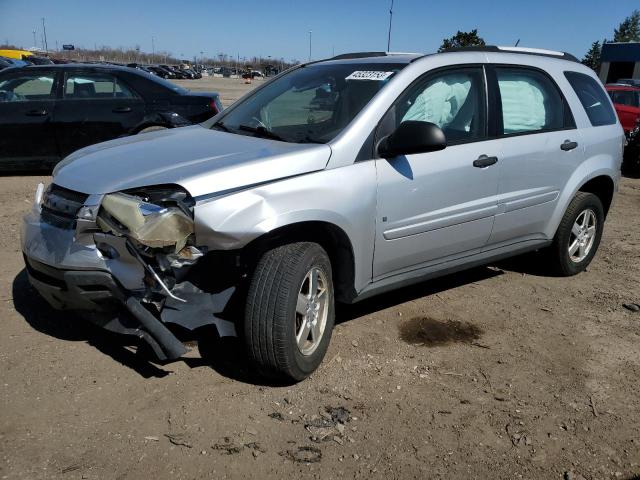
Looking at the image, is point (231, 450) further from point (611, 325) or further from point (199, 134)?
point (611, 325)

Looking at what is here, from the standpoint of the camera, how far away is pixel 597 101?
201 inches

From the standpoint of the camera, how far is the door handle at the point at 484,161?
400 cm

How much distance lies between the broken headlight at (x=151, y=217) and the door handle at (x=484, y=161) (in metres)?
2.04

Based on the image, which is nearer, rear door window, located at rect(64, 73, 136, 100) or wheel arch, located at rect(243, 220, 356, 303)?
wheel arch, located at rect(243, 220, 356, 303)

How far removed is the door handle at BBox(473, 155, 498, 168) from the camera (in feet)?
13.1

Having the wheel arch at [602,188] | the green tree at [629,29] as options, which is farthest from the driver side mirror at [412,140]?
the green tree at [629,29]

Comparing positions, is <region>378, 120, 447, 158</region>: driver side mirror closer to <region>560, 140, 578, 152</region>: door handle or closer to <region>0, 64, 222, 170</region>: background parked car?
<region>560, 140, 578, 152</region>: door handle

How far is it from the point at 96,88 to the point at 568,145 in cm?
630

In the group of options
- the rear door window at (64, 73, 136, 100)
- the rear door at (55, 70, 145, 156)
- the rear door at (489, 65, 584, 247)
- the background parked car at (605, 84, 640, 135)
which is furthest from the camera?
the background parked car at (605, 84, 640, 135)

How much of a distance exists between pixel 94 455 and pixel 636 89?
43.4ft

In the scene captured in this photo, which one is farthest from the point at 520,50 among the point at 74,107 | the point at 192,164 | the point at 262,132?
the point at 74,107

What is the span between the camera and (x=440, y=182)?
3797 mm

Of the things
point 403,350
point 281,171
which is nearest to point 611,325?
point 403,350

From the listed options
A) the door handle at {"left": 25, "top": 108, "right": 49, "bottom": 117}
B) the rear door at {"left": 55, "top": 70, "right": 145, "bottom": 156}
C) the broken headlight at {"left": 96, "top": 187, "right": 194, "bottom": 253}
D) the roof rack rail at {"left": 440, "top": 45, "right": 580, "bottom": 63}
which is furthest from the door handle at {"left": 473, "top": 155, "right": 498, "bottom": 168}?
the door handle at {"left": 25, "top": 108, "right": 49, "bottom": 117}
